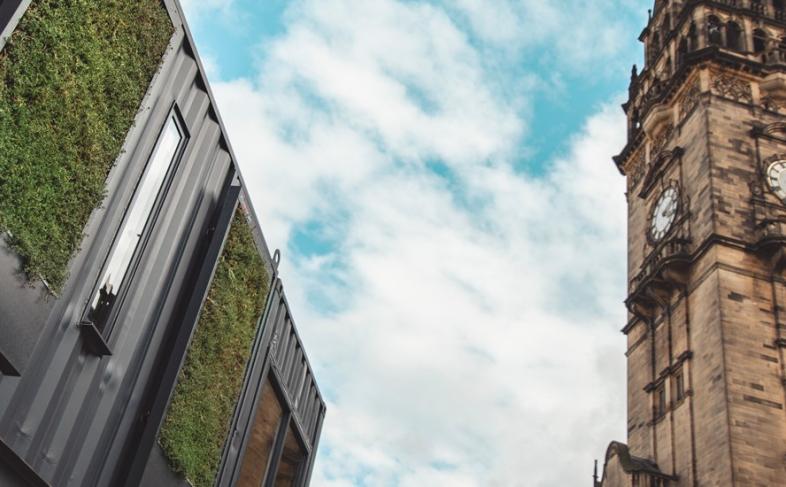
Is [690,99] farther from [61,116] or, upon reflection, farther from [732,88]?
[61,116]

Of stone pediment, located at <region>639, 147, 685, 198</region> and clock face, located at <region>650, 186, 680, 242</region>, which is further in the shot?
stone pediment, located at <region>639, 147, 685, 198</region>

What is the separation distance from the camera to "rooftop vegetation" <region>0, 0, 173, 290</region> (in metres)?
8.55

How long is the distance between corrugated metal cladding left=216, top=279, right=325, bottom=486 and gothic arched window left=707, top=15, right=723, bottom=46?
29.1 metres

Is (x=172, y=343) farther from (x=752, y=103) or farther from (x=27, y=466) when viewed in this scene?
(x=752, y=103)

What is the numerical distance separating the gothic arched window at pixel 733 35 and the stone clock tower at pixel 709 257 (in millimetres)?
67

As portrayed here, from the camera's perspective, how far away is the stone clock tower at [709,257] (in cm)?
2884

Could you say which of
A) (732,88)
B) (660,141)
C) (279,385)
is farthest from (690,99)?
(279,385)

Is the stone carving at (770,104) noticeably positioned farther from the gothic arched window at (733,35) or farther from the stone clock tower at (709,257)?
the gothic arched window at (733,35)

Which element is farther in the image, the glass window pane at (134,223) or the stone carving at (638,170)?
the stone carving at (638,170)

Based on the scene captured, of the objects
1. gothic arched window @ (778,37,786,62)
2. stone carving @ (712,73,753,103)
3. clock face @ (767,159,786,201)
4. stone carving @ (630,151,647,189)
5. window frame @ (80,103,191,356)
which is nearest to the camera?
window frame @ (80,103,191,356)

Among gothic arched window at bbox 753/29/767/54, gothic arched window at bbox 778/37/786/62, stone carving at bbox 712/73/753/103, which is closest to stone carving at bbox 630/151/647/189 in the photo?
stone carving at bbox 712/73/753/103

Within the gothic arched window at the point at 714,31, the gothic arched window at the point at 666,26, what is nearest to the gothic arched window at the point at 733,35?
the gothic arched window at the point at 714,31

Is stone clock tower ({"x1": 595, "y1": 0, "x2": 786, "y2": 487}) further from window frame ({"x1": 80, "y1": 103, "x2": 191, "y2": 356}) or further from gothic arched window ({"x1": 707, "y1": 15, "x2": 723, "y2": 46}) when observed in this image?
window frame ({"x1": 80, "y1": 103, "x2": 191, "y2": 356})

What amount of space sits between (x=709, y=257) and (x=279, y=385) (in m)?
20.7
